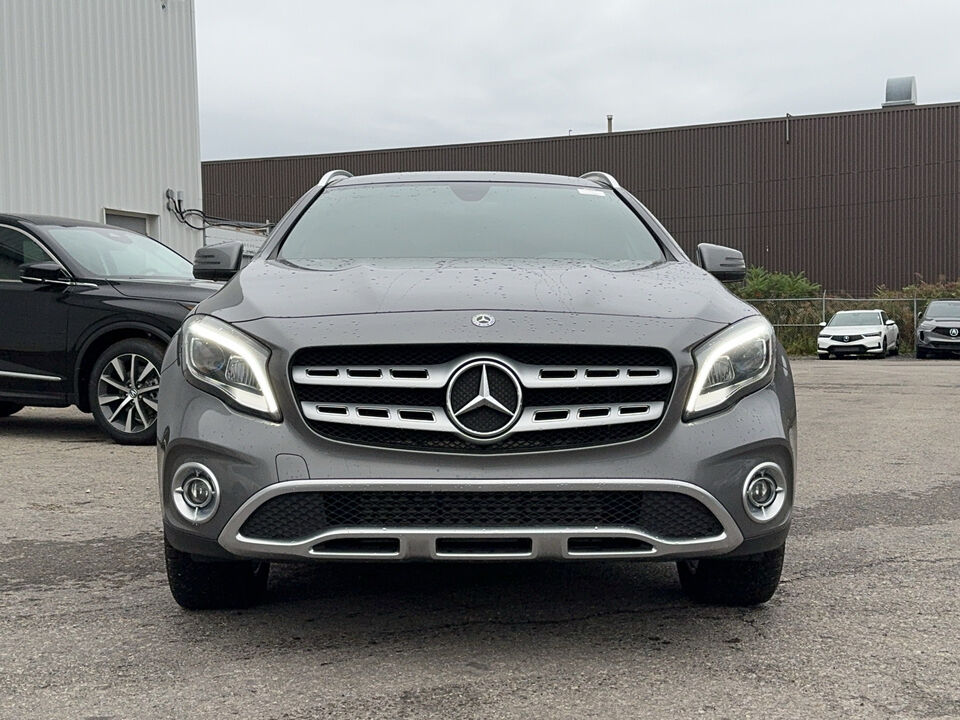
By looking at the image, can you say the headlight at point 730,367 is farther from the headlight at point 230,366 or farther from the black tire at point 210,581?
the black tire at point 210,581

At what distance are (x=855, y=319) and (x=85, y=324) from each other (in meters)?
25.3

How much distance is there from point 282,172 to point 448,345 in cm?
5773

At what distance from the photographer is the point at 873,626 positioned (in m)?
3.96

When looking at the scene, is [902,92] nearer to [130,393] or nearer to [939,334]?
[939,334]

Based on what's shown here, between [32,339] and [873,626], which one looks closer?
[873,626]

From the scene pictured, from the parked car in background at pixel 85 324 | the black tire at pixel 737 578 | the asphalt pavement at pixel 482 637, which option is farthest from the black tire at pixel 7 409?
the black tire at pixel 737 578

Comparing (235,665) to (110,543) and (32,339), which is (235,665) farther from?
(32,339)

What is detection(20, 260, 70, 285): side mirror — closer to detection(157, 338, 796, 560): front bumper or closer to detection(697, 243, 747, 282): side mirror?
detection(697, 243, 747, 282): side mirror

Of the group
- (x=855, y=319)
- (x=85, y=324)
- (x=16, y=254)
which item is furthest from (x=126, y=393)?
(x=855, y=319)

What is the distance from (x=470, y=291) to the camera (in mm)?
3744

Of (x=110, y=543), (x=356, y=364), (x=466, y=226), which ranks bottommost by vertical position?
(x=110, y=543)

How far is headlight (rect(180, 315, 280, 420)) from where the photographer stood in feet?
11.5

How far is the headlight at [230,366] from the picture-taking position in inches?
138

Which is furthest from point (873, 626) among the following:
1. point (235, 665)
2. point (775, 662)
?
point (235, 665)
